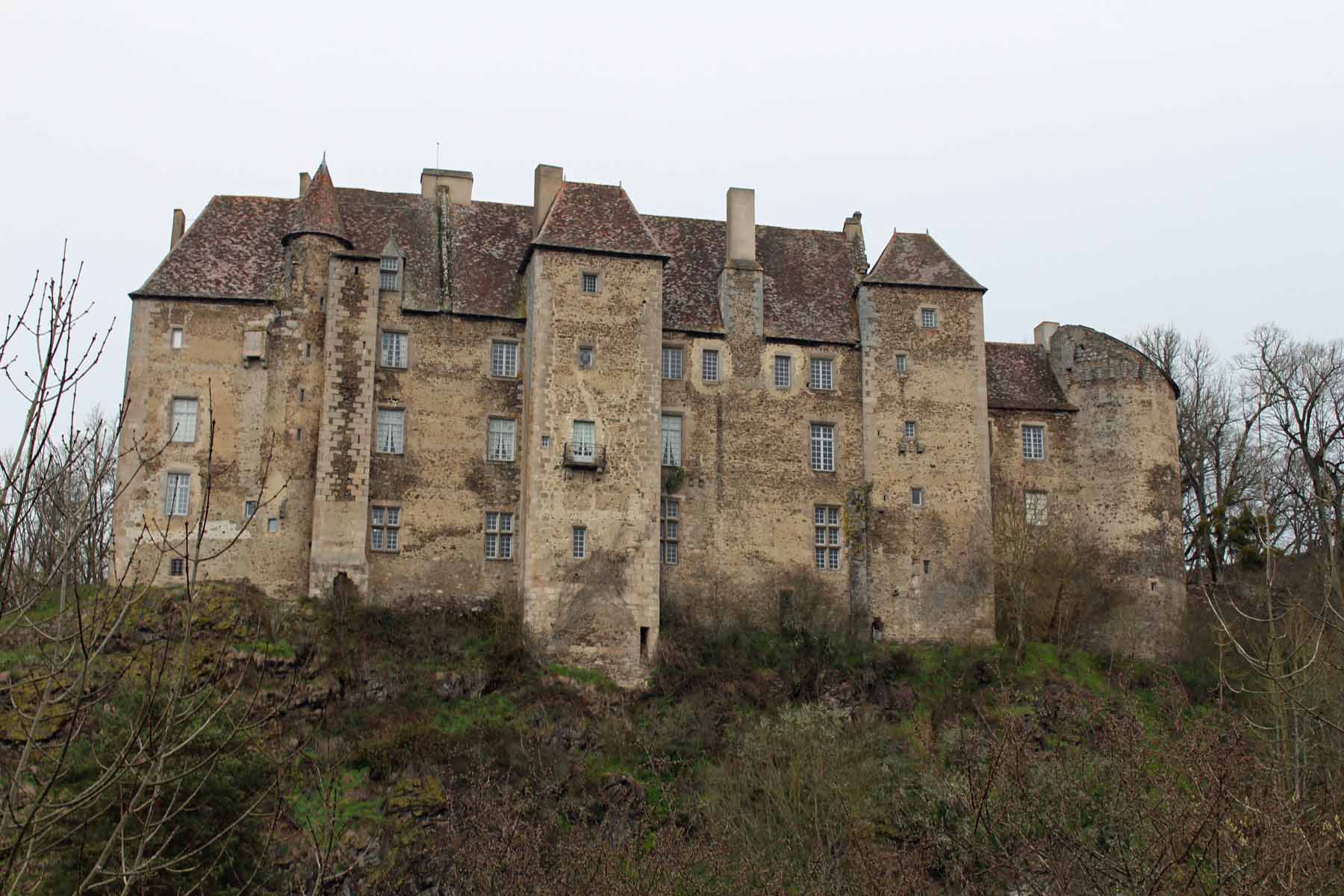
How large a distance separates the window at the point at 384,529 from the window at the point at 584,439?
4.71m

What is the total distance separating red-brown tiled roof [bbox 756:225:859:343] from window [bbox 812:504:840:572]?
4.71 meters

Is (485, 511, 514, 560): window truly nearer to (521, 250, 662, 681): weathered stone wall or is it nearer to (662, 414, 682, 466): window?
(521, 250, 662, 681): weathered stone wall

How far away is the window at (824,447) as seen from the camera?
40656 millimetres

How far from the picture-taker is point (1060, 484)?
42.2 m

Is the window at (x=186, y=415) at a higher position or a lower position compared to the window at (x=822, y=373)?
lower

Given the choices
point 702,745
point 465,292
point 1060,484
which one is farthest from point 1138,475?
point 465,292

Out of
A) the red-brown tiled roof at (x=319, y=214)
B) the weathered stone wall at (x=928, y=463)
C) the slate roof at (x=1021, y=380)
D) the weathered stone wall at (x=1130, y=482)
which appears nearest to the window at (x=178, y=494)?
the red-brown tiled roof at (x=319, y=214)

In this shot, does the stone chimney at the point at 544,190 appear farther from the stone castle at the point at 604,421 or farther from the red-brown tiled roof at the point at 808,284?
the red-brown tiled roof at the point at 808,284

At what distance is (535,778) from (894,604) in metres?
11.5

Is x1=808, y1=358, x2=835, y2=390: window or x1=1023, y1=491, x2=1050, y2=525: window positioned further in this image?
x1=1023, y1=491, x2=1050, y2=525: window

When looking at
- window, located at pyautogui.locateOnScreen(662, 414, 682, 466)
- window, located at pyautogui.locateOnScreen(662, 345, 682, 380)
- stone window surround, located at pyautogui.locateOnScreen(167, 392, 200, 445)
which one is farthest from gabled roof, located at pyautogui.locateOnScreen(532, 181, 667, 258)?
stone window surround, located at pyautogui.locateOnScreen(167, 392, 200, 445)

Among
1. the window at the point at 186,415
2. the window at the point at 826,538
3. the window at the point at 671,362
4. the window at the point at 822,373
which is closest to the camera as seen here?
the window at the point at 186,415

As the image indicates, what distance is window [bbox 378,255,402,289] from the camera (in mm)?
39469

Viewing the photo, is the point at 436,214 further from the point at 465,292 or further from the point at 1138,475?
the point at 1138,475
